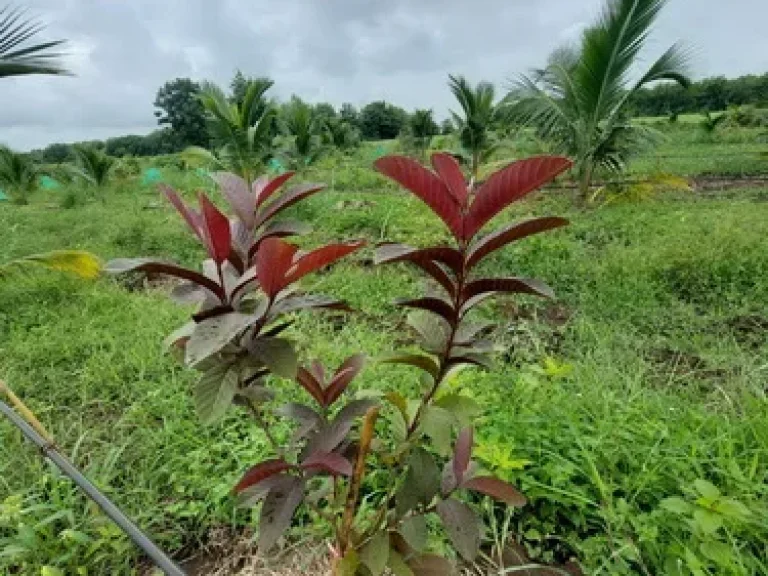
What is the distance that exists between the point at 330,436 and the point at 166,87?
112 ft

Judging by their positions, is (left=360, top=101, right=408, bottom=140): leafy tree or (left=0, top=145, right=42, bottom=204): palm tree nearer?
(left=0, top=145, right=42, bottom=204): palm tree

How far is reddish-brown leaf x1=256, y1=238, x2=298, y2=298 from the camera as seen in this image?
0.63 metres

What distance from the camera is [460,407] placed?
82 centimetres

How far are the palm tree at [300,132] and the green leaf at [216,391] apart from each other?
31.9ft

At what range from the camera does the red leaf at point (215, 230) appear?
659 millimetres

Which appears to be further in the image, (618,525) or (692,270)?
(692,270)

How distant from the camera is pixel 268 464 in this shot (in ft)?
2.62

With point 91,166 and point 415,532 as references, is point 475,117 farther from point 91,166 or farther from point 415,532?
point 415,532

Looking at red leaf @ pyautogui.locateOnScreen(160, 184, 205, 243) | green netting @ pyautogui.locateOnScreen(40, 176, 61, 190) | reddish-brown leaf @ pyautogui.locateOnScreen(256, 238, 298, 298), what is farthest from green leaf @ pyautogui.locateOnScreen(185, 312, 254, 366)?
green netting @ pyautogui.locateOnScreen(40, 176, 61, 190)

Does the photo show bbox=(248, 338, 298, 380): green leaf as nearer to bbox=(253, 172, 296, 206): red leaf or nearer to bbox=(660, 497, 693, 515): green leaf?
bbox=(253, 172, 296, 206): red leaf

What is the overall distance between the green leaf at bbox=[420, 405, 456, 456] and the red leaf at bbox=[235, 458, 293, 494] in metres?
0.22

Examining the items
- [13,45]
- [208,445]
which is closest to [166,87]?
[13,45]

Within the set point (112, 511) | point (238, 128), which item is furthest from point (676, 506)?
point (238, 128)

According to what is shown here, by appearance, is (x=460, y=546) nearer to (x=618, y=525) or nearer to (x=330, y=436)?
(x=330, y=436)
